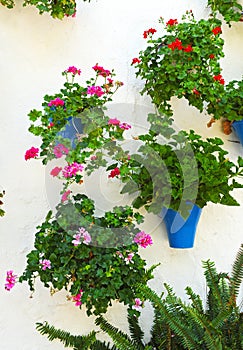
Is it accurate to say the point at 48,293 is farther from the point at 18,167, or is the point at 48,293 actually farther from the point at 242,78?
the point at 242,78

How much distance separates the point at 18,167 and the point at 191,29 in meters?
0.98

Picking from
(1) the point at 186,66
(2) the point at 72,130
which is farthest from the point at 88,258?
(1) the point at 186,66

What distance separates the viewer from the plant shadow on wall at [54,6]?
224 cm

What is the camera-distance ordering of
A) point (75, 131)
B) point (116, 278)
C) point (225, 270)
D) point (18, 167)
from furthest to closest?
1. point (225, 270)
2. point (18, 167)
3. point (75, 131)
4. point (116, 278)

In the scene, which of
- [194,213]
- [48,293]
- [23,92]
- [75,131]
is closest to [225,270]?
[194,213]

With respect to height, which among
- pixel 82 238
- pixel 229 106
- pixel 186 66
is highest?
pixel 186 66

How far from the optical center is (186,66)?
223 cm

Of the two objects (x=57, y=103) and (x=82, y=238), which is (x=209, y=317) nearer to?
(x=82, y=238)

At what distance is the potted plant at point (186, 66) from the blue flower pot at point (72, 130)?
1.35 feet

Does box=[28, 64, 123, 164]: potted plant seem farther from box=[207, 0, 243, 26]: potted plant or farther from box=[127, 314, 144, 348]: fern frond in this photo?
box=[207, 0, 243, 26]: potted plant

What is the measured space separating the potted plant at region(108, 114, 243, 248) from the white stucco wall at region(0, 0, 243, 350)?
0.77 feet

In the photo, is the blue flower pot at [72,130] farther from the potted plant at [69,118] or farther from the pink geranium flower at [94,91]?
the pink geranium flower at [94,91]

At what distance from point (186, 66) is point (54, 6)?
646 mm

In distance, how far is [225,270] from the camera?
251cm
